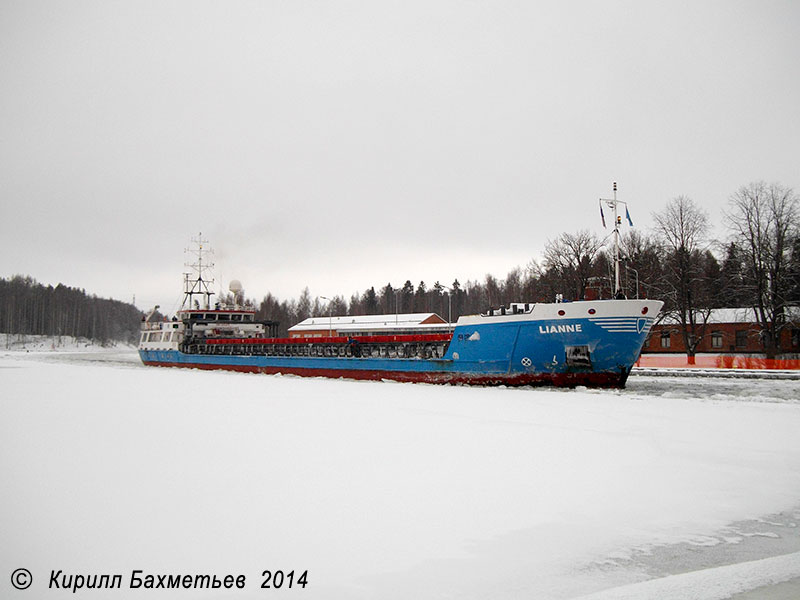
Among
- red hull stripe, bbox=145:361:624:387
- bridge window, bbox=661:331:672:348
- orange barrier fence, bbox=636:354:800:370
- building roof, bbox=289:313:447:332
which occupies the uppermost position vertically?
building roof, bbox=289:313:447:332

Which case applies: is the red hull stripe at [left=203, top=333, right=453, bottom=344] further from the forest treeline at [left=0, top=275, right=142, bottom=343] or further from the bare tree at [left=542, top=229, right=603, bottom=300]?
the forest treeline at [left=0, top=275, right=142, bottom=343]

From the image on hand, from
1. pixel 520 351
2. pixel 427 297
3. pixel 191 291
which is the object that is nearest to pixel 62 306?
pixel 427 297

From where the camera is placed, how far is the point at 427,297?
431 feet

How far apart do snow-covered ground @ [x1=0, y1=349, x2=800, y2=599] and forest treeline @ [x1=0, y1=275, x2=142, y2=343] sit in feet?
430

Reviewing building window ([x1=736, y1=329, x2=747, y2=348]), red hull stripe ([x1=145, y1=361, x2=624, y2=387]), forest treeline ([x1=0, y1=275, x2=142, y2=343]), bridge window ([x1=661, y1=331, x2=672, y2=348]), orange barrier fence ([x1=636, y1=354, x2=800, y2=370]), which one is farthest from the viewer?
forest treeline ([x1=0, y1=275, x2=142, y2=343])

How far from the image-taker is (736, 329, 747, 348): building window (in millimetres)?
50875

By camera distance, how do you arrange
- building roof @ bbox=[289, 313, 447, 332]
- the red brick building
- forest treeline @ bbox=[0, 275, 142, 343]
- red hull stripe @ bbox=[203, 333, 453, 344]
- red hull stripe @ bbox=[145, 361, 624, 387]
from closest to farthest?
red hull stripe @ bbox=[145, 361, 624, 387], red hull stripe @ bbox=[203, 333, 453, 344], the red brick building, building roof @ bbox=[289, 313, 447, 332], forest treeline @ bbox=[0, 275, 142, 343]

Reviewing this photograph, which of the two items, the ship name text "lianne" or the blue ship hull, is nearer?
the blue ship hull

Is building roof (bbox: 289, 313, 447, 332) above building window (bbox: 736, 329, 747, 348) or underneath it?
above

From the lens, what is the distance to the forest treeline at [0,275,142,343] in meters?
122

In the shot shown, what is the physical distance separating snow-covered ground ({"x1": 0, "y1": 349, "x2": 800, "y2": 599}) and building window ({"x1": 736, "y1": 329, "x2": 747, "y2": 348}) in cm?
4374

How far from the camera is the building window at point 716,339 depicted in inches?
2055

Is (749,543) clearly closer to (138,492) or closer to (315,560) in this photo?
(315,560)

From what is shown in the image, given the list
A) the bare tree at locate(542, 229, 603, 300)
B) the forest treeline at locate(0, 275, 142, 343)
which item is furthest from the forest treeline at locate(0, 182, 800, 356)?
the forest treeline at locate(0, 275, 142, 343)
